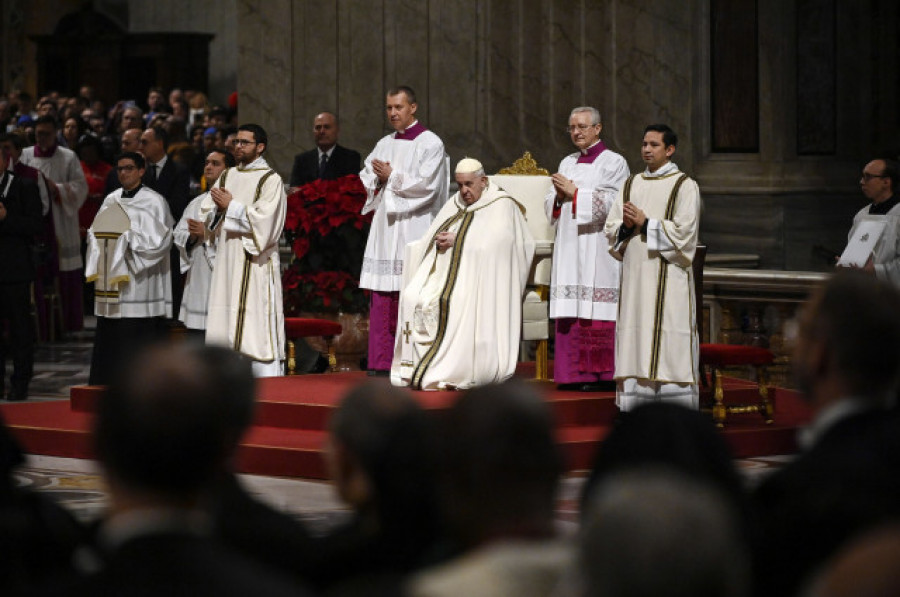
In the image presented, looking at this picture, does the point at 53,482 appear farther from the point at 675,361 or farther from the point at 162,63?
the point at 162,63

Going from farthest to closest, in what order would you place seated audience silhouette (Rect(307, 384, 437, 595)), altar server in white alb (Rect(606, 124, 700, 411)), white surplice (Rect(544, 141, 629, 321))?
white surplice (Rect(544, 141, 629, 321))
altar server in white alb (Rect(606, 124, 700, 411))
seated audience silhouette (Rect(307, 384, 437, 595))

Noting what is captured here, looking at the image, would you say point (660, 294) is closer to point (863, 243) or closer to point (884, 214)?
point (863, 243)

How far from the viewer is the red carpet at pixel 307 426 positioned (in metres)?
8.15

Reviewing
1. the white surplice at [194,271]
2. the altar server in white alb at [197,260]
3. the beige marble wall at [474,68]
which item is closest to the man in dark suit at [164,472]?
the altar server in white alb at [197,260]

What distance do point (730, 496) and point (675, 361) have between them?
Answer: 232 inches

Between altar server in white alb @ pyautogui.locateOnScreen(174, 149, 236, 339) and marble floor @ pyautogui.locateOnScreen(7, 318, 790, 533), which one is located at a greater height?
altar server in white alb @ pyautogui.locateOnScreen(174, 149, 236, 339)

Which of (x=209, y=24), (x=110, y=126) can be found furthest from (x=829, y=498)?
(x=209, y=24)

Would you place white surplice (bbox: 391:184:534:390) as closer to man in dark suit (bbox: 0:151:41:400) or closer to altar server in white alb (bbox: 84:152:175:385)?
altar server in white alb (bbox: 84:152:175:385)

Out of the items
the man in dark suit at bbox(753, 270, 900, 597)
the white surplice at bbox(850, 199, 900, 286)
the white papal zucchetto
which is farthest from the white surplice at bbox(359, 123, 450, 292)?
the man in dark suit at bbox(753, 270, 900, 597)

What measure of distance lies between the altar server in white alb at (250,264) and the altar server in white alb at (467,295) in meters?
1.02

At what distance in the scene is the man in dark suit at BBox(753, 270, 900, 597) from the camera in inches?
103

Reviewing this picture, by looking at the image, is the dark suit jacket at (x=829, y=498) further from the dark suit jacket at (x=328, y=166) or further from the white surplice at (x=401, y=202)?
the dark suit jacket at (x=328, y=166)

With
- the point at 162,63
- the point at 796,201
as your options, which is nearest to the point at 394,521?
the point at 796,201

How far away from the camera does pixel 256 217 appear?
9.91 metres
